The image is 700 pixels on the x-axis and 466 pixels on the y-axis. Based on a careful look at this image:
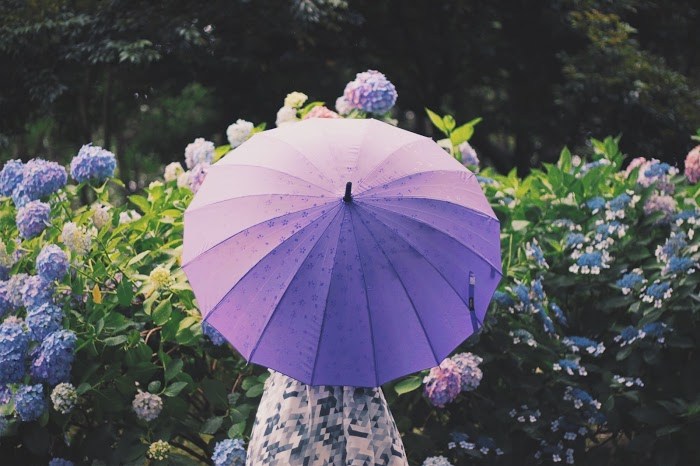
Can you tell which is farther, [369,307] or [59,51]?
[59,51]

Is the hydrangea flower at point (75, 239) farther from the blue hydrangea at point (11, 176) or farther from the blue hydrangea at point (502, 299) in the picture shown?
the blue hydrangea at point (502, 299)

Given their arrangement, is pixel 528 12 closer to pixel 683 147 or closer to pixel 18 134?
pixel 683 147

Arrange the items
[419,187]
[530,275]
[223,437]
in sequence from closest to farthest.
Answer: [419,187] < [223,437] < [530,275]

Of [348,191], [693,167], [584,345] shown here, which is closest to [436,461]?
[584,345]

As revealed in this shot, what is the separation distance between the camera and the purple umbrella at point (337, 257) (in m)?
1.94

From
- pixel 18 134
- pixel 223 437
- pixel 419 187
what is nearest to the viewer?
pixel 419 187

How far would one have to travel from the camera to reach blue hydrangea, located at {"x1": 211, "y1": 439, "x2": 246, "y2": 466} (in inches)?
108

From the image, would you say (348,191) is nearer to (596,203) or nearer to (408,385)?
(408,385)

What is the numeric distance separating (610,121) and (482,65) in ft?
4.94

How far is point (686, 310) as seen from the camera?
3.34 meters

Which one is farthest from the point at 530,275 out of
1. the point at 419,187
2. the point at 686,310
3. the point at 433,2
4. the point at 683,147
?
the point at 433,2

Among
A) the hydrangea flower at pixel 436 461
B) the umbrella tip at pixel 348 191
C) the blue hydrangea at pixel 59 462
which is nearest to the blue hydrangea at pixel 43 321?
the blue hydrangea at pixel 59 462

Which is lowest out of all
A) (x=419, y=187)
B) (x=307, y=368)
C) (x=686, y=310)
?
(x=307, y=368)

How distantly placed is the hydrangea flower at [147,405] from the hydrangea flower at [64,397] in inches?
7.2
